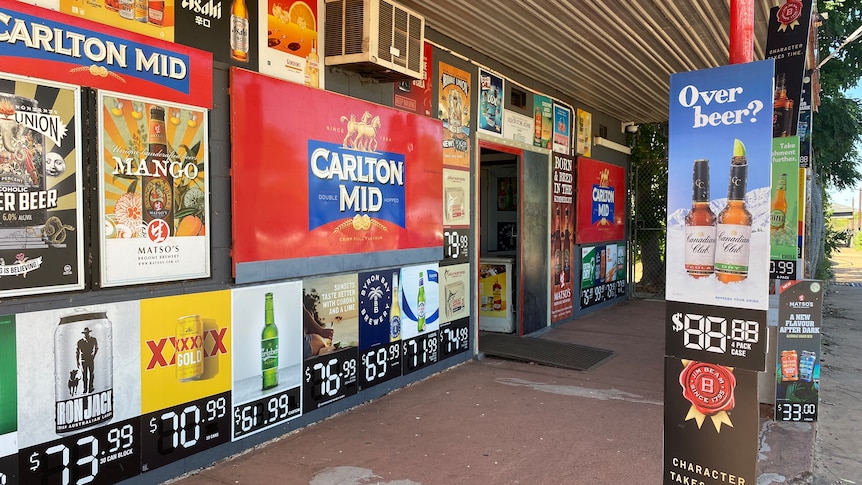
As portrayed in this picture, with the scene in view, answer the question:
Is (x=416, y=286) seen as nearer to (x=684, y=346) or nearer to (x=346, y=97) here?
(x=346, y=97)

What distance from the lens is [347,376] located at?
496 cm

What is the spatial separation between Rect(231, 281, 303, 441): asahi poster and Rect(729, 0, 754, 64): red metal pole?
10.3 feet

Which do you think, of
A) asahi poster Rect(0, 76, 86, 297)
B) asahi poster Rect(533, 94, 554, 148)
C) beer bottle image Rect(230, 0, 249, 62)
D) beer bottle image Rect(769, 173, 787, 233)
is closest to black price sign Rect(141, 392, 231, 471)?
asahi poster Rect(0, 76, 86, 297)

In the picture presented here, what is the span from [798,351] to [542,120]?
176 inches

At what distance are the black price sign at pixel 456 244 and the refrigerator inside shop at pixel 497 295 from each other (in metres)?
1.51

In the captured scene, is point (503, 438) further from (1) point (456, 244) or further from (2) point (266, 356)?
(1) point (456, 244)

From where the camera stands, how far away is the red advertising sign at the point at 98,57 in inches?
112

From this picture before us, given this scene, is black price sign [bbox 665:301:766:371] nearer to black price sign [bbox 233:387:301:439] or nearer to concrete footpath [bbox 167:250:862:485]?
concrete footpath [bbox 167:250:862:485]

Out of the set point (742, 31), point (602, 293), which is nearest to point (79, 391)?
point (742, 31)

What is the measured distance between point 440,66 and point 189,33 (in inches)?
116

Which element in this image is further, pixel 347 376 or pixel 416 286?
pixel 416 286

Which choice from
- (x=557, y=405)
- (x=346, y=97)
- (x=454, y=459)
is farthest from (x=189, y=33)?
(x=557, y=405)

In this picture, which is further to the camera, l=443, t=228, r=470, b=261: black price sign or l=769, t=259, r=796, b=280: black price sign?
l=443, t=228, r=470, b=261: black price sign

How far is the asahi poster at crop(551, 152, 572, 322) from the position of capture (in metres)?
8.83
